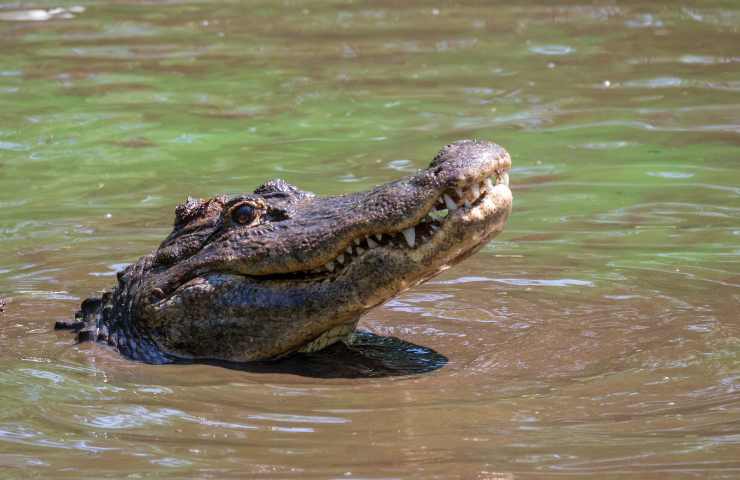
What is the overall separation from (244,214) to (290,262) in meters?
0.40

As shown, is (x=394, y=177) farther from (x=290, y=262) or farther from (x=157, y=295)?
(x=290, y=262)

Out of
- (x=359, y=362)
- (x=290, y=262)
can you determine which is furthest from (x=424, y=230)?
(x=359, y=362)

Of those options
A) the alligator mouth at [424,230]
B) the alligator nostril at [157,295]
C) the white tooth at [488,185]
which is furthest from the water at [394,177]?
the white tooth at [488,185]

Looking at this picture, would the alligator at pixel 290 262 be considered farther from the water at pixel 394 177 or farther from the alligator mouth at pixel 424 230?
the water at pixel 394 177

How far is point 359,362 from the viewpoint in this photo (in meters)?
5.89

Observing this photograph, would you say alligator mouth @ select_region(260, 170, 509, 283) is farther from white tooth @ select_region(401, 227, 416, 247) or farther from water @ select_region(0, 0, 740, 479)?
water @ select_region(0, 0, 740, 479)

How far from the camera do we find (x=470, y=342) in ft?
20.0

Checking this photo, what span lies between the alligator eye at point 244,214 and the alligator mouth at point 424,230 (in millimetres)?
461

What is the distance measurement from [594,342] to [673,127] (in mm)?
5670

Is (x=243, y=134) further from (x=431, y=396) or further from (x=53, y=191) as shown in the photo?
(x=431, y=396)

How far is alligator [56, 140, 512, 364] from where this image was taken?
211 inches

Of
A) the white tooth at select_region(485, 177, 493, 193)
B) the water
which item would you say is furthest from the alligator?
the water

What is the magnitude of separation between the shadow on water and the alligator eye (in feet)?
2.09

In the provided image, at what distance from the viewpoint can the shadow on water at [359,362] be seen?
574cm
